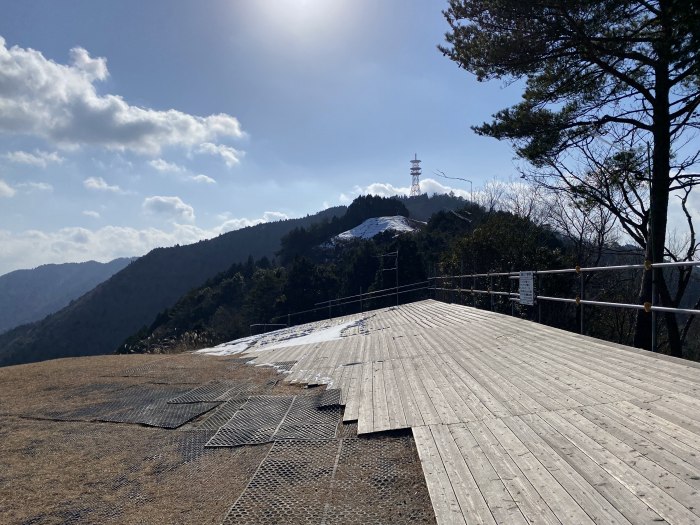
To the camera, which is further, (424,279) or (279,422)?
(424,279)

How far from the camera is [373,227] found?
8956 cm

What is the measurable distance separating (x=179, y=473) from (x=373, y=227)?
281 feet

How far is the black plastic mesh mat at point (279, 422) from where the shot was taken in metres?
4.97

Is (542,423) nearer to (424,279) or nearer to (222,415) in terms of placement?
(222,415)

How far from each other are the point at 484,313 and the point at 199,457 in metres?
8.88

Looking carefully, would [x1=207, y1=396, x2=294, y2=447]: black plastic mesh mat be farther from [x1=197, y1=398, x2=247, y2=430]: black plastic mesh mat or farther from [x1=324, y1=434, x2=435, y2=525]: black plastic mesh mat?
[x1=324, y1=434, x2=435, y2=525]: black plastic mesh mat

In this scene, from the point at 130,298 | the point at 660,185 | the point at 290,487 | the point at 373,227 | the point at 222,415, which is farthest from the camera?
the point at 130,298

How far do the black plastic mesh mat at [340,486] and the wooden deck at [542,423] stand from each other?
0.47 ft

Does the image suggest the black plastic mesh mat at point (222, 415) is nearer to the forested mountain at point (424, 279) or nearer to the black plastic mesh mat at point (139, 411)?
the black plastic mesh mat at point (139, 411)

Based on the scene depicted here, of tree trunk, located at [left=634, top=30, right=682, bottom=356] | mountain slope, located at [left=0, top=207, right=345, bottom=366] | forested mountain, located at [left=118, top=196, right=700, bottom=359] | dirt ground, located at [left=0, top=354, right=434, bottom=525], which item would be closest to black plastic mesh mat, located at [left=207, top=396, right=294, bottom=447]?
dirt ground, located at [left=0, top=354, right=434, bottom=525]

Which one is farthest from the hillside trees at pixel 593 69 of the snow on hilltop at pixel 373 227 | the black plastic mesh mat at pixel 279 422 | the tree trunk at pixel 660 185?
the snow on hilltop at pixel 373 227

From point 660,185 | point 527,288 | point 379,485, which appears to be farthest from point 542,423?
point 660,185

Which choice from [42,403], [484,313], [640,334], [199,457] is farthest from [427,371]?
[640,334]

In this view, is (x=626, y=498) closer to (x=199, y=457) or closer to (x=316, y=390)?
(x=199, y=457)
